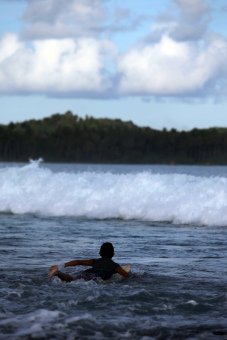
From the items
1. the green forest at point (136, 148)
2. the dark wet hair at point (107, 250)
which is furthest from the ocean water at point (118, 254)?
the green forest at point (136, 148)

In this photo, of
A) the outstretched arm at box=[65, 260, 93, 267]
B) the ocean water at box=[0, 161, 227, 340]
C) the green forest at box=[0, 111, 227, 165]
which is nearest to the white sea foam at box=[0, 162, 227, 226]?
the ocean water at box=[0, 161, 227, 340]

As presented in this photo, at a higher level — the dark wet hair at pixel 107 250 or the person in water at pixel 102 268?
the dark wet hair at pixel 107 250

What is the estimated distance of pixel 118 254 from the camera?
623 inches

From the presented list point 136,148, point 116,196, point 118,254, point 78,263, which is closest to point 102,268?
point 78,263

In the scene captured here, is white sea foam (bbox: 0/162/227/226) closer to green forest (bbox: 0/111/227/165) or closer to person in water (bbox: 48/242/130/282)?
person in water (bbox: 48/242/130/282)

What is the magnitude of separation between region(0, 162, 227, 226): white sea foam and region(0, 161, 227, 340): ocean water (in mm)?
57

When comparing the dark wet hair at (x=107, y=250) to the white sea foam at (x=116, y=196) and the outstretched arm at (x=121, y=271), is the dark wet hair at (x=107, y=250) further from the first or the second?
the white sea foam at (x=116, y=196)

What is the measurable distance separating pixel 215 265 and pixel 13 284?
493cm

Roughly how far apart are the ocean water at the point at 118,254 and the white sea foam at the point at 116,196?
6cm

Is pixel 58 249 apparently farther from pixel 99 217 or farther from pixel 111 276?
pixel 99 217

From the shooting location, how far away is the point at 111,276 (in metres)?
12.1

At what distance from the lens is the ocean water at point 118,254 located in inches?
338

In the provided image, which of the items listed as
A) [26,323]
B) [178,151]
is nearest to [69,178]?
[26,323]

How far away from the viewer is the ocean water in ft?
28.2
